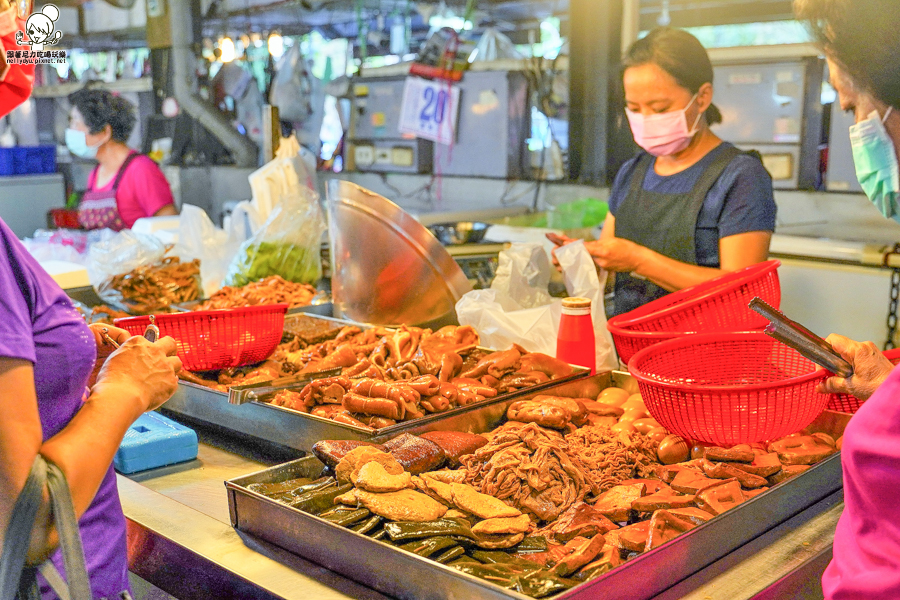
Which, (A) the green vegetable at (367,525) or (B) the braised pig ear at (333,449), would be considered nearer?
(A) the green vegetable at (367,525)

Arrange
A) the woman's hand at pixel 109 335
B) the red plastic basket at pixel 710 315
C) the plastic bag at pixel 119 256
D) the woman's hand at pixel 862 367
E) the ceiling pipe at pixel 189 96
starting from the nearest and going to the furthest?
the woman's hand at pixel 862 367 < the woman's hand at pixel 109 335 < the red plastic basket at pixel 710 315 < the plastic bag at pixel 119 256 < the ceiling pipe at pixel 189 96

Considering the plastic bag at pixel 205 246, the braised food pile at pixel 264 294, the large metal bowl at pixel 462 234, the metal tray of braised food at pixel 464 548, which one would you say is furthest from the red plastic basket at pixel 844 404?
the plastic bag at pixel 205 246

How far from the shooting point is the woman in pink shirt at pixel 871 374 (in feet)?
3.17

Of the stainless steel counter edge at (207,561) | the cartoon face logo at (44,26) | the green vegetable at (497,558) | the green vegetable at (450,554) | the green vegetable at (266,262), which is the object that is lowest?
the stainless steel counter edge at (207,561)

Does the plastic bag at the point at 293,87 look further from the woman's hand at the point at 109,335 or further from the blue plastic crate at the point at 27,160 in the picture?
the woman's hand at the point at 109,335

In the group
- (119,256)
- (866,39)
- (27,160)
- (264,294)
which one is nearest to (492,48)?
(119,256)

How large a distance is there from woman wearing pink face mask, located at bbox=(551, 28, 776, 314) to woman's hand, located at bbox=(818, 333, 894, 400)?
1.17m

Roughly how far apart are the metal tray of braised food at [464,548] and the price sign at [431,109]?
15.9 feet

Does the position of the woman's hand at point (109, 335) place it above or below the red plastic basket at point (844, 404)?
above

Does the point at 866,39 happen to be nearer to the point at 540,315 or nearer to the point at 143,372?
the point at 143,372

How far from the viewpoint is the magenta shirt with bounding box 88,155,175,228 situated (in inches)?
215

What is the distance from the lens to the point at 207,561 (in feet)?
4.72

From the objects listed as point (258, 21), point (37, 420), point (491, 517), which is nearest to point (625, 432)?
point (491, 517)

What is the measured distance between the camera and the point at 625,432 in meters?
1.77
